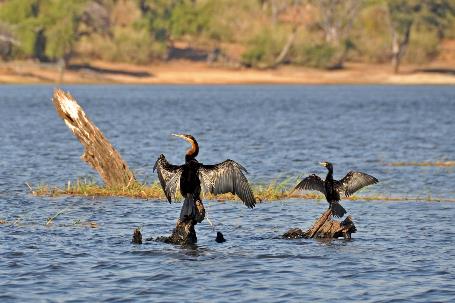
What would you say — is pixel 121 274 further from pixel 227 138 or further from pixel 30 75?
pixel 30 75

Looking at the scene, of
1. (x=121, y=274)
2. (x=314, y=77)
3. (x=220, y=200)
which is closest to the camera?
(x=121, y=274)

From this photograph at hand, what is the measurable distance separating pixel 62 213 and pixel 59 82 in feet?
273

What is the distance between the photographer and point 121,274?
16031 mm

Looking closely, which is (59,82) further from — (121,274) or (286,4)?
(121,274)

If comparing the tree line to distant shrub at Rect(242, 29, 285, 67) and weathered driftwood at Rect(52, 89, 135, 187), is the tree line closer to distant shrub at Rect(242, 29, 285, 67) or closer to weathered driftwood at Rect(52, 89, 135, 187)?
distant shrub at Rect(242, 29, 285, 67)

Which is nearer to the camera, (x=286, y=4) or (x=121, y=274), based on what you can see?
(x=121, y=274)

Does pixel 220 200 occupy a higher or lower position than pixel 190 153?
lower

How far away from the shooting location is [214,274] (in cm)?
1620

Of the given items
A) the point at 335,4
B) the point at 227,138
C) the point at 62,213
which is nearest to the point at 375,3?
the point at 335,4

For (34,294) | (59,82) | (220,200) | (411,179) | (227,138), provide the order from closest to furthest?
(34,294) → (220,200) → (411,179) → (227,138) → (59,82)

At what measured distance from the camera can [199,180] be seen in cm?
1823

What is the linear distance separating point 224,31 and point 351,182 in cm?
9700

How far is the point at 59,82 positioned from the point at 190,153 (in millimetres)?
87753

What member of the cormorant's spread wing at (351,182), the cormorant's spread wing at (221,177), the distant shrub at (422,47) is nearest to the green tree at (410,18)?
the distant shrub at (422,47)
